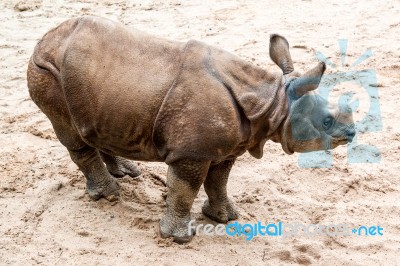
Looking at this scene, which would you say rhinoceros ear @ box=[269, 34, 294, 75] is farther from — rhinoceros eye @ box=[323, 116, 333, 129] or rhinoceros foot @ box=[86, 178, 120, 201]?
rhinoceros foot @ box=[86, 178, 120, 201]

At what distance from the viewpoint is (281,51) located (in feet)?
12.2

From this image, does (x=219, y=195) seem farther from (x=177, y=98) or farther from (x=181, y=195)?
(x=177, y=98)

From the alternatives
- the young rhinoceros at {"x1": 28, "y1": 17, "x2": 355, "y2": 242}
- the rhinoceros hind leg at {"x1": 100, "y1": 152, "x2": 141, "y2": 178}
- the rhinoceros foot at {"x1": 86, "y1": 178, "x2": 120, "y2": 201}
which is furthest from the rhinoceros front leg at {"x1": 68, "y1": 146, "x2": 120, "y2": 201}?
the young rhinoceros at {"x1": 28, "y1": 17, "x2": 355, "y2": 242}

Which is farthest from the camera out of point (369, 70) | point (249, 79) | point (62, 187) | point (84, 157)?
point (369, 70)

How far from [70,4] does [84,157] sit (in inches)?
187

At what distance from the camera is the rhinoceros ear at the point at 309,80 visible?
3.32 metres

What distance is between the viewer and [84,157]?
13.7 ft

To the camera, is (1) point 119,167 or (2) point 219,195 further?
(1) point 119,167

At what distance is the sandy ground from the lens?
3.89 m

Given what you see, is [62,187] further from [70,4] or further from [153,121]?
[70,4]

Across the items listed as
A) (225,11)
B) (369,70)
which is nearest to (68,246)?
(369,70)

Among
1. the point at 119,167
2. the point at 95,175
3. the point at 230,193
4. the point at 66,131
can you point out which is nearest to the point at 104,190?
the point at 95,175

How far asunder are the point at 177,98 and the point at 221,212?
42.5 inches

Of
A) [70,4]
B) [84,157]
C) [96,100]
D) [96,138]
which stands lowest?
[70,4]
